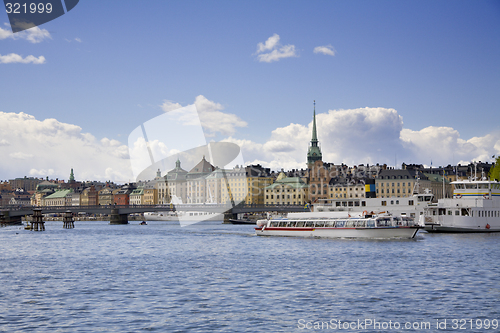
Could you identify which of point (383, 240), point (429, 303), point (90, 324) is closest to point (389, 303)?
point (429, 303)

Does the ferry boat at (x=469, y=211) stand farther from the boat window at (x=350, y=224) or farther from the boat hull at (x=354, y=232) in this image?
the boat window at (x=350, y=224)

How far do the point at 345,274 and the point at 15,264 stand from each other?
2716 cm

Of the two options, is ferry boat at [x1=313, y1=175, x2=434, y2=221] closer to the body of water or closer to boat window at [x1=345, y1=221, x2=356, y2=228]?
boat window at [x1=345, y1=221, x2=356, y2=228]

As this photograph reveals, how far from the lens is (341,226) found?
7825cm

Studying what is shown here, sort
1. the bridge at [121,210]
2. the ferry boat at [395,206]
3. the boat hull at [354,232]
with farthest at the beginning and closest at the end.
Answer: the bridge at [121,210] → the ferry boat at [395,206] → the boat hull at [354,232]

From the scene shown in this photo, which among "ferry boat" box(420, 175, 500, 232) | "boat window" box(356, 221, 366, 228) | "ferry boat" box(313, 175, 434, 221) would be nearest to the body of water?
"boat window" box(356, 221, 366, 228)

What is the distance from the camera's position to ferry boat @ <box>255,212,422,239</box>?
242ft

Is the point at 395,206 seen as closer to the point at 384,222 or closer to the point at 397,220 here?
the point at 397,220

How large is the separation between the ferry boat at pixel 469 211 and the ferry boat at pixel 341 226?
9.93m

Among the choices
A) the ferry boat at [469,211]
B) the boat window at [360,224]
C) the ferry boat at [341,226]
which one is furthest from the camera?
the ferry boat at [469,211]

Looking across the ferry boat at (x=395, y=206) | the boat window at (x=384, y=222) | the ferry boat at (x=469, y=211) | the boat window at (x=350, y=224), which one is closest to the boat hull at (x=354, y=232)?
the boat window at (x=350, y=224)

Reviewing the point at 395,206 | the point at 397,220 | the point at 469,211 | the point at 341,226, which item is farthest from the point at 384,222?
the point at 395,206

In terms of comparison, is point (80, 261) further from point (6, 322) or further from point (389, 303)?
point (389, 303)

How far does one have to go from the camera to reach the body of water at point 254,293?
2331 centimetres
